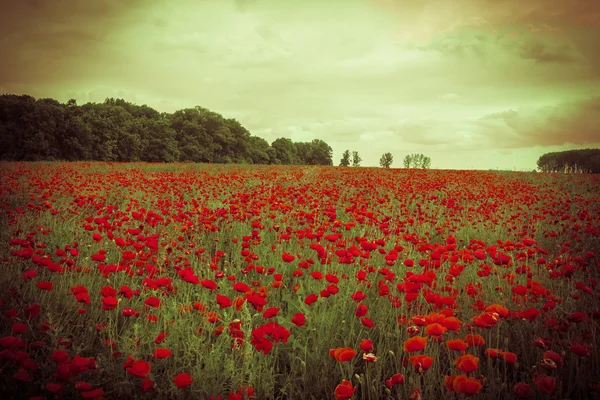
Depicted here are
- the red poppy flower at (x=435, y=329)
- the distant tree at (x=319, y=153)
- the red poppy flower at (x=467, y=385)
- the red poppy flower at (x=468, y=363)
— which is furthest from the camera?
the distant tree at (x=319, y=153)

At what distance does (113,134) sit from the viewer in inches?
1693

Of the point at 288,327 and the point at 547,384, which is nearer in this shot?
the point at 547,384

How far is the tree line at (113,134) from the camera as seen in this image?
34.7 metres

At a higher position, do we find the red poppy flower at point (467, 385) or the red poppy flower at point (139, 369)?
the red poppy flower at point (467, 385)

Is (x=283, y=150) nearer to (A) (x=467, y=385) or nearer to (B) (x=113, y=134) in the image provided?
(B) (x=113, y=134)

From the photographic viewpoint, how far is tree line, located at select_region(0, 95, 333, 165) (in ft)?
114

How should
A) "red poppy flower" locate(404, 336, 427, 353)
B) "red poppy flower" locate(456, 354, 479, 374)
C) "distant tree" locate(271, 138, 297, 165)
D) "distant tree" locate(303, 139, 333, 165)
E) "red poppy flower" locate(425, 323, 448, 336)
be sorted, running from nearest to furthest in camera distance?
"red poppy flower" locate(456, 354, 479, 374) → "red poppy flower" locate(404, 336, 427, 353) → "red poppy flower" locate(425, 323, 448, 336) → "distant tree" locate(271, 138, 297, 165) → "distant tree" locate(303, 139, 333, 165)

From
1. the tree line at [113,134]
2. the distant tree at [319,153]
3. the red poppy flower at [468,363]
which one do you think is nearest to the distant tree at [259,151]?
the tree line at [113,134]

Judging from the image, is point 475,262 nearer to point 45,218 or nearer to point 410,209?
point 410,209

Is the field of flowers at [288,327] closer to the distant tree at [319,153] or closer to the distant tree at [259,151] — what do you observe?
the distant tree at [259,151]

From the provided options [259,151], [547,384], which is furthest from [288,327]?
[259,151]

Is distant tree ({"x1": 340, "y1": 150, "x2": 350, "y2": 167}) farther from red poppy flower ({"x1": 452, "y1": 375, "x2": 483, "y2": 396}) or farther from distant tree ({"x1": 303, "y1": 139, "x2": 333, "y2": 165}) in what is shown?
red poppy flower ({"x1": 452, "y1": 375, "x2": 483, "y2": 396})

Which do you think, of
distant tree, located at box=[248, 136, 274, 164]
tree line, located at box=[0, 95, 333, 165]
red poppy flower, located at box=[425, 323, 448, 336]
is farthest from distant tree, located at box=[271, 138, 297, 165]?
red poppy flower, located at box=[425, 323, 448, 336]

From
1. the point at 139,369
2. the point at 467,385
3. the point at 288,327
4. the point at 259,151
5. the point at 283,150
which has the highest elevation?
the point at 283,150
